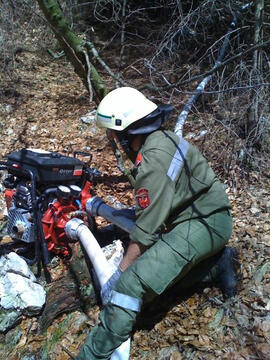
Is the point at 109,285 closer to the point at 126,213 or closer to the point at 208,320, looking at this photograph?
the point at 208,320

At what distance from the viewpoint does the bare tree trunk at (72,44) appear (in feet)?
15.1

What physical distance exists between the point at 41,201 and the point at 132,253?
1.38m

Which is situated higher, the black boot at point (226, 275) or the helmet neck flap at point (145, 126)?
the helmet neck flap at point (145, 126)

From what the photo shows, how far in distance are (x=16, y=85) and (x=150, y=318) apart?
6.34 m

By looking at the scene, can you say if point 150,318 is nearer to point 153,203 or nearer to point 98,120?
point 153,203

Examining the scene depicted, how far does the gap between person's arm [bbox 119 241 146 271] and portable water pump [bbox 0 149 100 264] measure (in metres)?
1.15

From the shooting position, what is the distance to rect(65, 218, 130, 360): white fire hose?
2.79 meters

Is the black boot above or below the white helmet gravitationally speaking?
below

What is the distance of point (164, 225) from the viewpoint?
2881 mm

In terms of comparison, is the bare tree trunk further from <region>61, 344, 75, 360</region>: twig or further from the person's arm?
<region>61, 344, 75, 360</region>: twig

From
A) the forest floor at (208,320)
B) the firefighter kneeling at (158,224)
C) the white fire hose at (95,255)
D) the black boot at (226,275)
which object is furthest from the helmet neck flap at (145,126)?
the forest floor at (208,320)

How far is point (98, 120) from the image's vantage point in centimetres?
334

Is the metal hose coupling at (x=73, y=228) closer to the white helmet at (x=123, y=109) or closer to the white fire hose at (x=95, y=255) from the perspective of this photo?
the white fire hose at (x=95, y=255)

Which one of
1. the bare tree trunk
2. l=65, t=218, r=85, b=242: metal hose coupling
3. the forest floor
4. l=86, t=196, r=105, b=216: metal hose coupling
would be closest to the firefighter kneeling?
the forest floor
